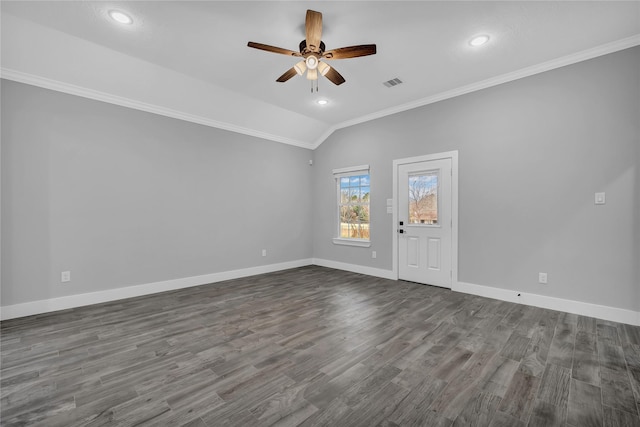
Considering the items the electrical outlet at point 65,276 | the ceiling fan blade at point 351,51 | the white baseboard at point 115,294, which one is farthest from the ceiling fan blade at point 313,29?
the electrical outlet at point 65,276

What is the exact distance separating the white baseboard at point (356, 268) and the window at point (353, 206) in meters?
0.47

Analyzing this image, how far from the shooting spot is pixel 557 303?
137 inches

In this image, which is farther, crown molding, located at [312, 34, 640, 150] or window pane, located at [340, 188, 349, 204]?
window pane, located at [340, 188, 349, 204]

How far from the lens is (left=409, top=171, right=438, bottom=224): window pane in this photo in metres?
4.64

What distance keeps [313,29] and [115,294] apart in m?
4.31

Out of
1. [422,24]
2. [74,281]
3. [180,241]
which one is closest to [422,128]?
[422,24]

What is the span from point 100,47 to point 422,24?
366cm

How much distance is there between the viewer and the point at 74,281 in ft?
12.0

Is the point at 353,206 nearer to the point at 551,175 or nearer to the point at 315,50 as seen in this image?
A: the point at 551,175

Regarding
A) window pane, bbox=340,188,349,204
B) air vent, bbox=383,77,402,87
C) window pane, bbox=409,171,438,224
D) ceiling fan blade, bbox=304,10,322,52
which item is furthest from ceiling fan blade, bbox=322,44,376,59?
window pane, bbox=340,188,349,204

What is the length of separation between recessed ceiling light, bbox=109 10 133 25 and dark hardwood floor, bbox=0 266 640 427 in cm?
320

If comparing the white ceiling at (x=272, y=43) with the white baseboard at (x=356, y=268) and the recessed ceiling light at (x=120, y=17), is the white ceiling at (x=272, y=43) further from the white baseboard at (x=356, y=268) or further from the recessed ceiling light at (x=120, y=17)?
the white baseboard at (x=356, y=268)

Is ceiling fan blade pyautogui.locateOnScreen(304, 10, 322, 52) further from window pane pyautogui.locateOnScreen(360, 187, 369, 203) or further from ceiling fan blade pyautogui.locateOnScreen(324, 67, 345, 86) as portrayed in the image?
window pane pyautogui.locateOnScreen(360, 187, 369, 203)

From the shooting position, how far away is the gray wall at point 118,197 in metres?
3.35
